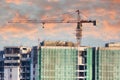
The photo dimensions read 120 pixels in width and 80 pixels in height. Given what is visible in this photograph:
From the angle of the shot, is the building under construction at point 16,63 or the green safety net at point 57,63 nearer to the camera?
the green safety net at point 57,63

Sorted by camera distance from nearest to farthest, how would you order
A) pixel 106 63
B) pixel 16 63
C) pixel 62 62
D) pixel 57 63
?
pixel 57 63 < pixel 62 62 < pixel 106 63 < pixel 16 63

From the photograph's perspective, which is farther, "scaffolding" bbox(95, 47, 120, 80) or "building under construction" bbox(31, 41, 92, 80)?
"scaffolding" bbox(95, 47, 120, 80)

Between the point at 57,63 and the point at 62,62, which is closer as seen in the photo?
the point at 57,63

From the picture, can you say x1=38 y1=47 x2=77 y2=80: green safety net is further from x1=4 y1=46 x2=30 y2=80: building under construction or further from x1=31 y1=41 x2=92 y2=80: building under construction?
x1=4 y1=46 x2=30 y2=80: building under construction

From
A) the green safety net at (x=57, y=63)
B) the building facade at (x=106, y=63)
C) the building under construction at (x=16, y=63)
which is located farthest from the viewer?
the building under construction at (x=16, y=63)

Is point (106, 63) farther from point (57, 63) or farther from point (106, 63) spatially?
point (57, 63)

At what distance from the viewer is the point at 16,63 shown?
157m

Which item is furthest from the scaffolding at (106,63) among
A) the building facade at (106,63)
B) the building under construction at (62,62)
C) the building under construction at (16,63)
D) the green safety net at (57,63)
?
the building under construction at (16,63)

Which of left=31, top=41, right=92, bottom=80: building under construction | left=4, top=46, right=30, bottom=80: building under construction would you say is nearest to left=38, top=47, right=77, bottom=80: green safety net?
left=31, top=41, right=92, bottom=80: building under construction

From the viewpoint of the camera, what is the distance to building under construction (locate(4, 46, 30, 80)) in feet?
512

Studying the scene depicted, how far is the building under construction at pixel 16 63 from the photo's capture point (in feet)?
512

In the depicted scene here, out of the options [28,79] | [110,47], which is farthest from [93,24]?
[28,79]

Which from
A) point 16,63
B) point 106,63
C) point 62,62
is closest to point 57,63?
point 62,62

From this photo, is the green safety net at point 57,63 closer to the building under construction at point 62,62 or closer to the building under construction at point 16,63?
the building under construction at point 62,62
